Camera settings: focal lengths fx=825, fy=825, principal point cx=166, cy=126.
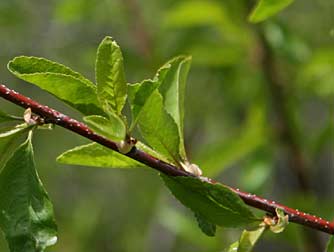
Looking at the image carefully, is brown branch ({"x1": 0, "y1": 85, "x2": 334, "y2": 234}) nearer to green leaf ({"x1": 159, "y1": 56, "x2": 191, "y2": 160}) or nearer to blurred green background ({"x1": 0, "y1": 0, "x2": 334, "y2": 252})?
green leaf ({"x1": 159, "y1": 56, "x2": 191, "y2": 160})

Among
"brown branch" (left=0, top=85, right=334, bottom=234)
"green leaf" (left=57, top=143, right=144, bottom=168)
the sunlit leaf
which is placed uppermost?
the sunlit leaf

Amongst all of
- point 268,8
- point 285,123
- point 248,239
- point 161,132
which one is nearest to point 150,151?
point 161,132

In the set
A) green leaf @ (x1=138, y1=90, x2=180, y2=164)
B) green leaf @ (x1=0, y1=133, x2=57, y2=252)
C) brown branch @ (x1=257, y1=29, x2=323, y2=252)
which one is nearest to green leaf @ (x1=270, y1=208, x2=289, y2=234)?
green leaf @ (x1=138, y1=90, x2=180, y2=164)

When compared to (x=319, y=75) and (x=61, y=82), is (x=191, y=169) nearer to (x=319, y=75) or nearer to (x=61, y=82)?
(x=61, y=82)

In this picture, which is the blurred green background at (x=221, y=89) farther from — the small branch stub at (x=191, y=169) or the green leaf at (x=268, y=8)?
the small branch stub at (x=191, y=169)

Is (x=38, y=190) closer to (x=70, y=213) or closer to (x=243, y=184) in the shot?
(x=243, y=184)

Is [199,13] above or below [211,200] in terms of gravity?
above

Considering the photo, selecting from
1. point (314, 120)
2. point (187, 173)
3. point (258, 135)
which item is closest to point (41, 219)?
point (187, 173)

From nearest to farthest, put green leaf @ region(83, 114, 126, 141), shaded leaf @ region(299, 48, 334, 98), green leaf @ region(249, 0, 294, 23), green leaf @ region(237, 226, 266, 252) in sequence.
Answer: green leaf @ region(83, 114, 126, 141)
green leaf @ region(237, 226, 266, 252)
green leaf @ region(249, 0, 294, 23)
shaded leaf @ region(299, 48, 334, 98)
